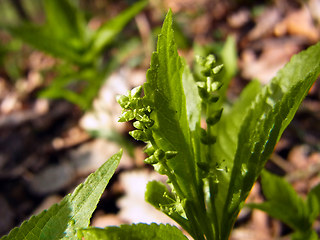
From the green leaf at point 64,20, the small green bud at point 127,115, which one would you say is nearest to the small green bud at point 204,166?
the small green bud at point 127,115

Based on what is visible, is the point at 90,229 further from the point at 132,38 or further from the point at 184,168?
the point at 132,38

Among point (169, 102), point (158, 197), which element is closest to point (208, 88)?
point (169, 102)

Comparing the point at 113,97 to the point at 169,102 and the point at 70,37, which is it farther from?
the point at 169,102

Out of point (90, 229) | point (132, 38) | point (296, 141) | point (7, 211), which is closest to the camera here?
point (90, 229)

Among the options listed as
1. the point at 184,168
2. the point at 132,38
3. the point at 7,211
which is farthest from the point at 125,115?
the point at 132,38

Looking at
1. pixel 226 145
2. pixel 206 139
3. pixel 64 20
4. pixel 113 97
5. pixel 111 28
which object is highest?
pixel 64 20

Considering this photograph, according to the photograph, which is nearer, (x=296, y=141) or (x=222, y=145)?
(x=222, y=145)

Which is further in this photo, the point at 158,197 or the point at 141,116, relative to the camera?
the point at 158,197
